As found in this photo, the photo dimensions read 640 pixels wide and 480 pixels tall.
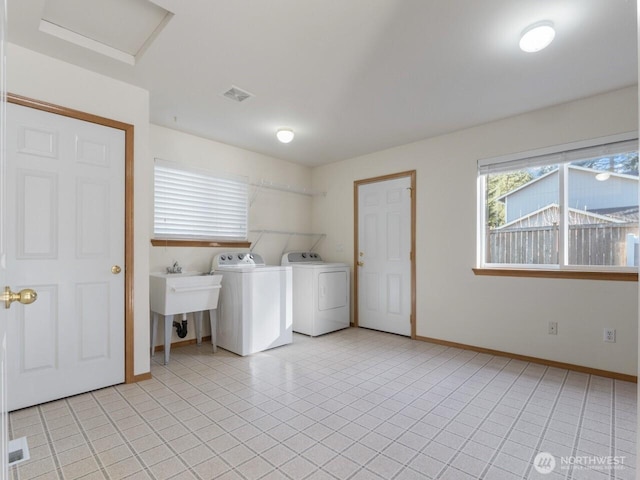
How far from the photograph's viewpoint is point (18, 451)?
164 cm

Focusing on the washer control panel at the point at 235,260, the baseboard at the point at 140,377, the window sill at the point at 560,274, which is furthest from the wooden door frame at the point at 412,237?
the baseboard at the point at 140,377

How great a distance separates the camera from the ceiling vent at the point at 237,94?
2604 millimetres

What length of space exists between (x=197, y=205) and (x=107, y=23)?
78.0 inches

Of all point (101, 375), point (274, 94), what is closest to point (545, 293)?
point (274, 94)

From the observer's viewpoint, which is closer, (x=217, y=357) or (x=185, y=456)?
(x=185, y=456)

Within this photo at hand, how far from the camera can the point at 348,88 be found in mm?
2568

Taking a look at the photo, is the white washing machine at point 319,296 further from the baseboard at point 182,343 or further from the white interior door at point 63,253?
the white interior door at point 63,253

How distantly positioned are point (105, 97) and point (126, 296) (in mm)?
1516

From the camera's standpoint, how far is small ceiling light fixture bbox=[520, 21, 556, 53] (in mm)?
1817

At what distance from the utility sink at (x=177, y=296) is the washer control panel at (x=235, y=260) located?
1.32 ft

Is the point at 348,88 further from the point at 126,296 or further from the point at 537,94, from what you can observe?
the point at 126,296

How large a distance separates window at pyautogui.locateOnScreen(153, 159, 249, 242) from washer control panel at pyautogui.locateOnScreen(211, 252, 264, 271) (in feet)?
0.97

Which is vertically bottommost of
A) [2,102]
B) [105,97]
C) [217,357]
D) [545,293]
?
[217,357]

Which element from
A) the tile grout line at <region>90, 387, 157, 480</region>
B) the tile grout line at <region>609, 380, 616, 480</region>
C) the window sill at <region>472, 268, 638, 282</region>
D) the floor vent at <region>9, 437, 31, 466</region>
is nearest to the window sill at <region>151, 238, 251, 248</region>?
the tile grout line at <region>90, 387, 157, 480</region>
